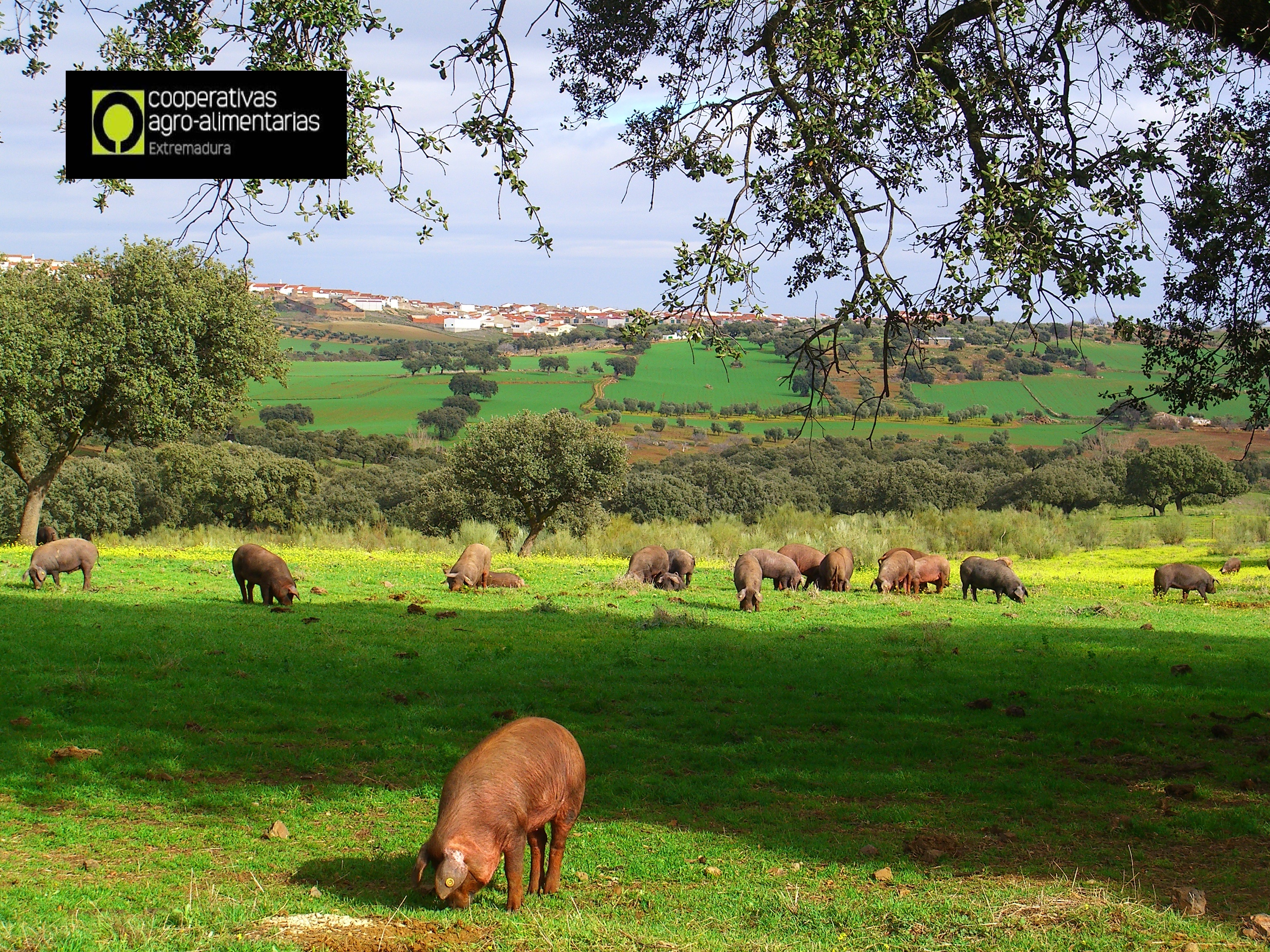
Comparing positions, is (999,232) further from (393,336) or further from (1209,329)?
(393,336)

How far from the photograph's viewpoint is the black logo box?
8289 millimetres

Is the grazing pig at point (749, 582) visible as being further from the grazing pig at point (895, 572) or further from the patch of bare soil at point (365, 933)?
the patch of bare soil at point (365, 933)

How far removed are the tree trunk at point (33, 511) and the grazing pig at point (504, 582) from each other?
1641cm

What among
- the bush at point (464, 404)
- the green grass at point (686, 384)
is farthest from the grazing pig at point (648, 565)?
the green grass at point (686, 384)

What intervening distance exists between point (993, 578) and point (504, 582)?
38.8 ft

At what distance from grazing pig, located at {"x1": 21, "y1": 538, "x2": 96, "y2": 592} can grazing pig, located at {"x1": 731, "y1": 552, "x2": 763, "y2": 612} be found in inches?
495

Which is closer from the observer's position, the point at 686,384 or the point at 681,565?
the point at 681,565

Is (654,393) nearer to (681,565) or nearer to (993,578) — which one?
(681,565)

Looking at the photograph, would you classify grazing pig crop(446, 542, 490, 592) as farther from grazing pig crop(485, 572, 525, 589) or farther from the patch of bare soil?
the patch of bare soil

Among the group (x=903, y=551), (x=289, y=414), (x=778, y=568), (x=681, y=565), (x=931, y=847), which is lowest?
(x=681, y=565)

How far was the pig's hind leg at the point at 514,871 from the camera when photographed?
5.80 meters

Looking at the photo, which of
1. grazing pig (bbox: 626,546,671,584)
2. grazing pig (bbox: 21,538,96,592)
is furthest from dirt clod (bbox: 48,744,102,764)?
grazing pig (bbox: 626,546,671,584)

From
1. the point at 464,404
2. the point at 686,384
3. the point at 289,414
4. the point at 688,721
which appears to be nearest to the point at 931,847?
the point at 688,721

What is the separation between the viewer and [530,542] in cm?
3238
